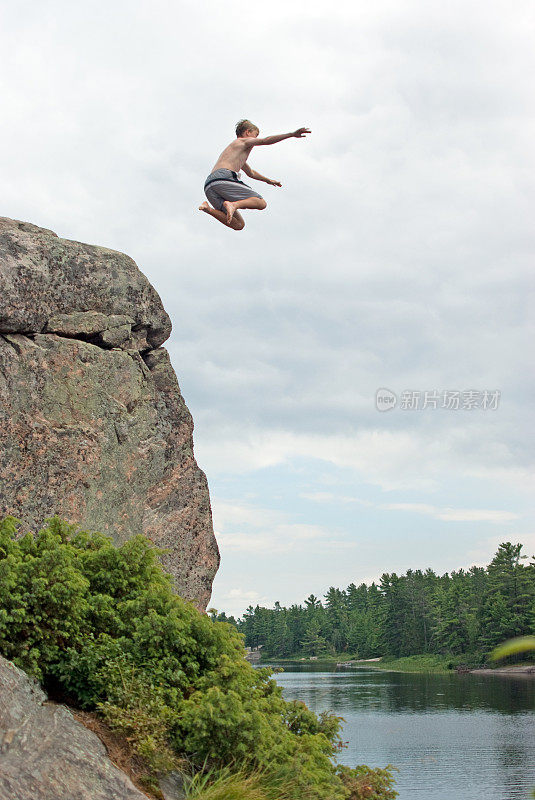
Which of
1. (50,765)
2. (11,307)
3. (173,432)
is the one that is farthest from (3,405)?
(50,765)

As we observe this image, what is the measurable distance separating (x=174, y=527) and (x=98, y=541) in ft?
8.83

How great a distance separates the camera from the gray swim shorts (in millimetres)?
9930

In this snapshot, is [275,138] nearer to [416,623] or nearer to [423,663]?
[423,663]

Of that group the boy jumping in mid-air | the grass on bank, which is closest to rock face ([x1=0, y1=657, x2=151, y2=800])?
the boy jumping in mid-air

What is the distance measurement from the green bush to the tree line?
40.9m

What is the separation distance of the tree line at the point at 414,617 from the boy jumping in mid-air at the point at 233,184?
1649 inches

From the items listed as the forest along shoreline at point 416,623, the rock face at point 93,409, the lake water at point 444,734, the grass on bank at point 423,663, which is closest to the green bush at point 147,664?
the rock face at point 93,409

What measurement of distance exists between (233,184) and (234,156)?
39 centimetres

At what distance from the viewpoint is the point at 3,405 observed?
37.3 feet

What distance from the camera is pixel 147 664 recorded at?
8.39 m

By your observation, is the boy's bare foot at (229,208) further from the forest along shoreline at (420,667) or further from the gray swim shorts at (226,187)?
the forest along shoreline at (420,667)

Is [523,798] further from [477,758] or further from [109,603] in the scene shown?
[109,603]

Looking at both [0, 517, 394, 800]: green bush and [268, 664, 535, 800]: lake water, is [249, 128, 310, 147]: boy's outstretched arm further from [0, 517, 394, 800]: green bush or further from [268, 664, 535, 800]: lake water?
[268, 664, 535, 800]: lake water

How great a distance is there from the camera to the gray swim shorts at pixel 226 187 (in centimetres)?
993
